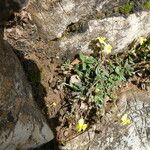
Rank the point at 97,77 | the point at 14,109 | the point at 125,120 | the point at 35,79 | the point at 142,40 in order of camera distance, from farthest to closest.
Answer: the point at 142,40, the point at 35,79, the point at 97,77, the point at 125,120, the point at 14,109

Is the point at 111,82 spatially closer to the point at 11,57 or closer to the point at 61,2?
the point at 61,2

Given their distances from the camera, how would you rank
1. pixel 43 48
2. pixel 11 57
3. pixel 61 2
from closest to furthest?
pixel 11 57
pixel 61 2
pixel 43 48

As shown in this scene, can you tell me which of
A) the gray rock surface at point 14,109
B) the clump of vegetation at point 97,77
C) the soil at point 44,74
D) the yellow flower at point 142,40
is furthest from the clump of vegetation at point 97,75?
the gray rock surface at point 14,109

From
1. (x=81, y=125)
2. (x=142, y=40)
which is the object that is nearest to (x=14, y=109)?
(x=81, y=125)

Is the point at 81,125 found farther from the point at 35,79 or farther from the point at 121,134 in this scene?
the point at 35,79

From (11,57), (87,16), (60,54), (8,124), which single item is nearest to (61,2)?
(87,16)
